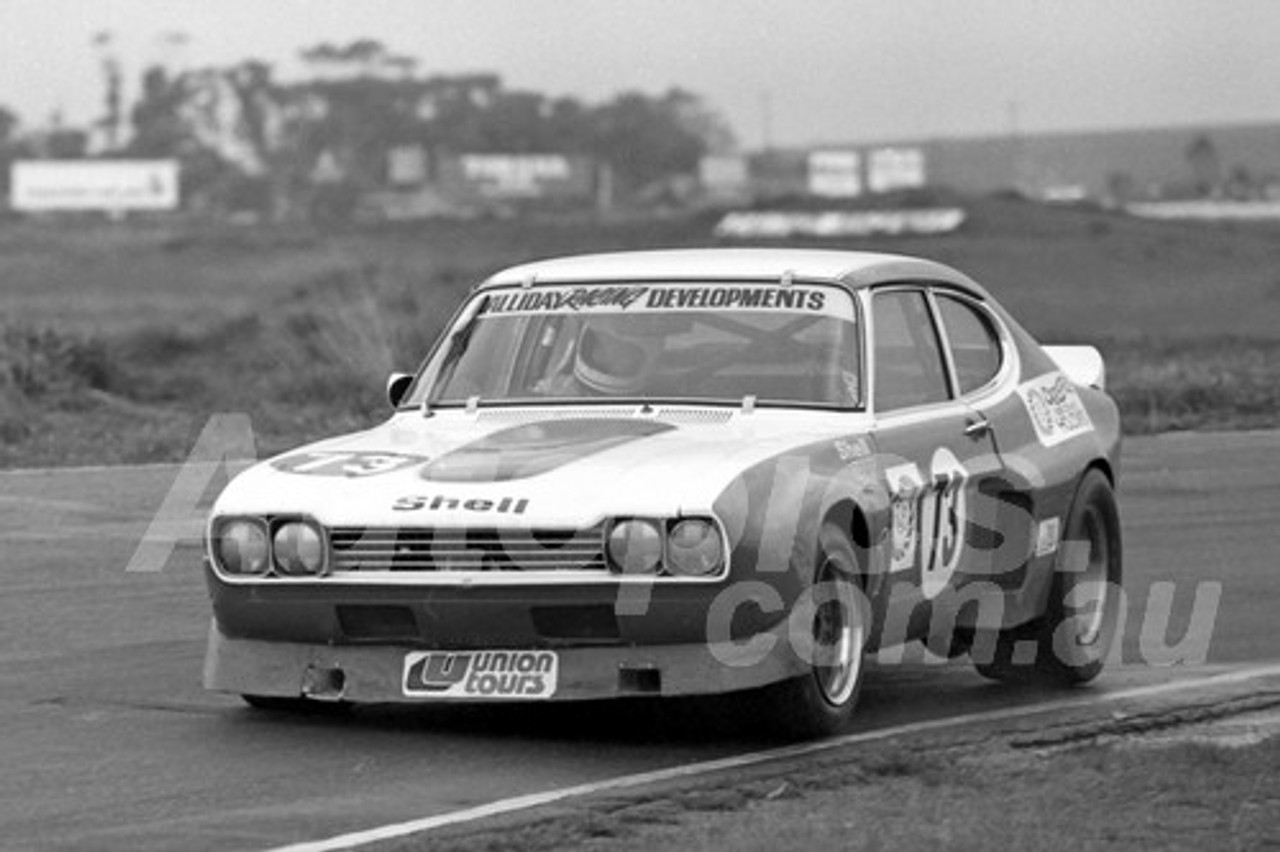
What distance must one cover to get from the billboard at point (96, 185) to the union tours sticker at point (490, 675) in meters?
153

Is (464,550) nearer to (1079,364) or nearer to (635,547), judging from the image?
(635,547)

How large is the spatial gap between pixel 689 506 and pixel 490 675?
0.71 metres

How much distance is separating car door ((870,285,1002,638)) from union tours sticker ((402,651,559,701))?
1145 millimetres

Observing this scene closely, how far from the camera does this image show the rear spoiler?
34.9ft

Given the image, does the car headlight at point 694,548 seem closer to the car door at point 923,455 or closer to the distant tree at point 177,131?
the car door at point 923,455

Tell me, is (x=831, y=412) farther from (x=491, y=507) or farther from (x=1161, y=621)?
(x=1161, y=621)

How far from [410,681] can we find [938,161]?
583 ft

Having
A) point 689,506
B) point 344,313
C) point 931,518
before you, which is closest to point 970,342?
point 931,518

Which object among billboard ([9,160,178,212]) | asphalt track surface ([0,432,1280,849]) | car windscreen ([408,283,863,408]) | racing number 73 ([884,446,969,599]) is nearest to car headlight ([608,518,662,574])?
asphalt track surface ([0,432,1280,849])

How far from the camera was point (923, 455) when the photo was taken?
356 inches

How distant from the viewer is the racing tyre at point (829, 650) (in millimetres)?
8195

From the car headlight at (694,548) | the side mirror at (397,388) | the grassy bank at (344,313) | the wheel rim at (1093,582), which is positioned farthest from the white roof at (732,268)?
the grassy bank at (344,313)

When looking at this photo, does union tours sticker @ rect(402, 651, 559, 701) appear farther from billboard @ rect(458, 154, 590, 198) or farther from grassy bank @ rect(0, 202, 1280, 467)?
billboard @ rect(458, 154, 590, 198)

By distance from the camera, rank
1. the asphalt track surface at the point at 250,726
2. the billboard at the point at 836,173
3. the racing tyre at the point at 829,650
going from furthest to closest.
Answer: the billboard at the point at 836,173
the racing tyre at the point at 829,650
the asphalt track surface at the point at 250,726
